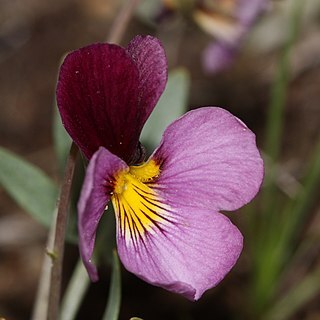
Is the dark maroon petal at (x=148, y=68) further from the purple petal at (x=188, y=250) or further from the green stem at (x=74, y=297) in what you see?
the green stem at (x=74, y=297)

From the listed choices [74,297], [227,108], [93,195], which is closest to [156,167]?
[93,195]

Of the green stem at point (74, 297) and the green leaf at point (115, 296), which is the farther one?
the green stem at point (74, 297)

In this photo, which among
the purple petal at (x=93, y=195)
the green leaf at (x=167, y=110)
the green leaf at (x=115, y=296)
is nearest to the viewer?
the purple petal at (x=93, y=195)

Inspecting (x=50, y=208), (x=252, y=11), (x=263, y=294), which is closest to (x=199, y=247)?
(x=50, y=208)

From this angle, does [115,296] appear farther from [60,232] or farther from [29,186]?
[29,186]

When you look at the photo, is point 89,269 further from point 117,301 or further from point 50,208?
point 50,208

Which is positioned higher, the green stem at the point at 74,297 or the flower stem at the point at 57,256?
the flower stem at the point at 57,256

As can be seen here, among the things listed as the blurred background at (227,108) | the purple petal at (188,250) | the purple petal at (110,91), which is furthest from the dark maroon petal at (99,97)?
the blurred background at (227,108)

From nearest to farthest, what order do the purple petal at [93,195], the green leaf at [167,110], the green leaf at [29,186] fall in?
the purple petal at [93,195] → the green leaf at [29,186] → the green leaf at [167,110]
